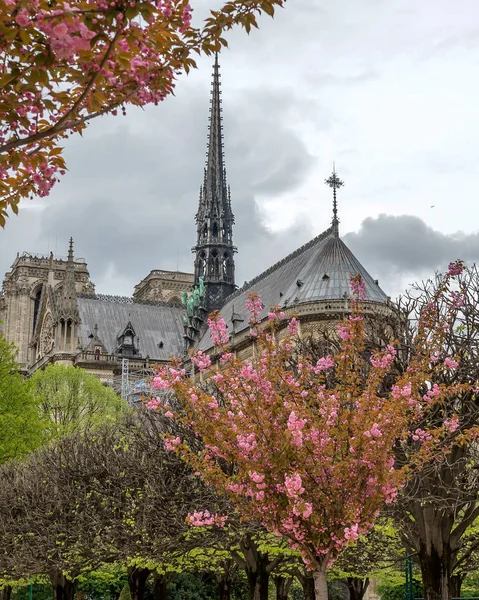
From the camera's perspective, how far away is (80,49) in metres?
6.08

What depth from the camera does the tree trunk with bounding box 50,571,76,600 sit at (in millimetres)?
34438

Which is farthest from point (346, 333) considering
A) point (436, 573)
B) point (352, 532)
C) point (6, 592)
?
point (6, 592)

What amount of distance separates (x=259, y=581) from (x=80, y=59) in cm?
2492

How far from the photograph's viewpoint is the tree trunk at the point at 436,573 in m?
20.2

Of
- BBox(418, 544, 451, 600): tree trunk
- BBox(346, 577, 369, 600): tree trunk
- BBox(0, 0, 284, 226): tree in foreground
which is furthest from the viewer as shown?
BBox(346, 577, 369, 600): tree trunk

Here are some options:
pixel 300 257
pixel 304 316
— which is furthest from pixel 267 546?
pixel 300 257

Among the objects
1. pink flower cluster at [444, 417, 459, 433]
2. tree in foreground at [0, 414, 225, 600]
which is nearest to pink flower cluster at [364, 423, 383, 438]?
pink flower cluster at [444, 417, 459, 433]

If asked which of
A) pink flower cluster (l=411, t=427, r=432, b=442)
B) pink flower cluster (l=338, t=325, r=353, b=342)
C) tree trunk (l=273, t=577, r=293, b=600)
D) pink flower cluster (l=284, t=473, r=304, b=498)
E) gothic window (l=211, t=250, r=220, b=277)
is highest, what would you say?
gothic window (l=211, t=250, r=220, b=277)

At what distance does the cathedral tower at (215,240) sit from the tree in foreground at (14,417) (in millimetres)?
38561

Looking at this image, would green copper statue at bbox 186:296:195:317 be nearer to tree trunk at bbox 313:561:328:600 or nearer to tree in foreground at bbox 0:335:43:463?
tree in foreground at bbox 0:335:43:463

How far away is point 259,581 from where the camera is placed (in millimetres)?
28969

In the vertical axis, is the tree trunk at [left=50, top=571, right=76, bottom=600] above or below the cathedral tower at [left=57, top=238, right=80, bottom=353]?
below

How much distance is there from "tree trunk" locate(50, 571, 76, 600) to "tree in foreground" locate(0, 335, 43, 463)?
9898 millimetres

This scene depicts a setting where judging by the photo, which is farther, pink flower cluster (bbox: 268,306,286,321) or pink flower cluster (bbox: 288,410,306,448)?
pink flower cluster (bbox: 268,306,286,321)
